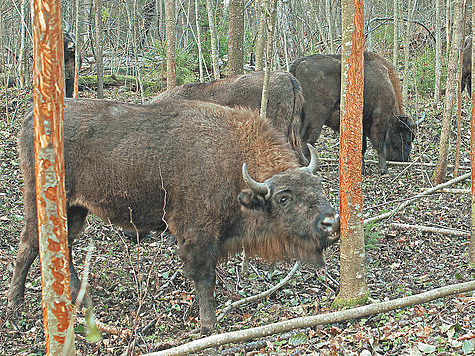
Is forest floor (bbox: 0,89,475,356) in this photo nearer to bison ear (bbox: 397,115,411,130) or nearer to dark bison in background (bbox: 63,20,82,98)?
bison ear (bbox: 397,115,411,130)

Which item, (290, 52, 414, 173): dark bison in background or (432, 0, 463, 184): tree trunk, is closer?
(432, 0, 463, 184): tree trunk

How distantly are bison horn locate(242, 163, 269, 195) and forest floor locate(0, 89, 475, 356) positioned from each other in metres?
1.20

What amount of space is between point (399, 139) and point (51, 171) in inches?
409

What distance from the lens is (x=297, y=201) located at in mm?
5516

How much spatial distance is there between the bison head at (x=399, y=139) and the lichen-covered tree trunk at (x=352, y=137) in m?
7.08

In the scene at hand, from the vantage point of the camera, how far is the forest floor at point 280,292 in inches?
172

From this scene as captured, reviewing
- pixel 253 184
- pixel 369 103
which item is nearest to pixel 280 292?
pixel 253 184

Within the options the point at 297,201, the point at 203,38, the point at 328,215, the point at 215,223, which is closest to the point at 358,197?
the point at 328,215

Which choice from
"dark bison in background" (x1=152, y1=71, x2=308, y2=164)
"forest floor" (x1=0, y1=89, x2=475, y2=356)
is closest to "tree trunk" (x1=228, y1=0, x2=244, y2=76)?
"dark bison in background" (x1=152, y1=71, x2=308, y2=164)

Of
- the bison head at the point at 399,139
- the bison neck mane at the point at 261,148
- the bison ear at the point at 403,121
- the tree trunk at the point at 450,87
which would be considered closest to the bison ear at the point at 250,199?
the bison neck mane at the point at 261,148

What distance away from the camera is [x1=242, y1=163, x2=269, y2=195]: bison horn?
5.46 meters

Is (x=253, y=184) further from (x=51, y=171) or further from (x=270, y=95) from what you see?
(x=270, y=95)

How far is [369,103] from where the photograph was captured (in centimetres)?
1141

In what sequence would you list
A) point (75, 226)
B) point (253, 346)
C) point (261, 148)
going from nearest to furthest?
1. point (253, 346)
2. point (261, 148)
3. point (75, 226)
